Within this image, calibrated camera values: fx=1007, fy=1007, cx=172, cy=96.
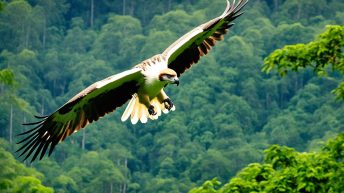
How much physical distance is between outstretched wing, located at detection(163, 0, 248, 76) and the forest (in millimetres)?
25873

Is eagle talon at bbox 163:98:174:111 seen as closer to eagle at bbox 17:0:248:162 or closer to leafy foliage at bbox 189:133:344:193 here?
eagle at bbox 17:0:248:162

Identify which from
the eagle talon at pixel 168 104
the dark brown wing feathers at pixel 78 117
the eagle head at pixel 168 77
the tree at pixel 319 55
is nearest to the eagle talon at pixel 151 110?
the eagle talon at pixel 168 104

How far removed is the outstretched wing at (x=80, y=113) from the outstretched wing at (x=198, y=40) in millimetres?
698

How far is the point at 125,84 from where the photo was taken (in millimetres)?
11469

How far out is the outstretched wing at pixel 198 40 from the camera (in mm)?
12039

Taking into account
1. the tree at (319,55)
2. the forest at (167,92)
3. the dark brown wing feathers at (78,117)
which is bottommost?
the dark brown wing feathers at (78,117)

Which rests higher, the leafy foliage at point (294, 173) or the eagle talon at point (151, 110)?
the eagle talon at point (151, 110)

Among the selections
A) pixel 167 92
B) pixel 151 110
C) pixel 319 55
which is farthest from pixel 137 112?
pixel 167 92

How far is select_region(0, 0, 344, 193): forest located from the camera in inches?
A: 2398

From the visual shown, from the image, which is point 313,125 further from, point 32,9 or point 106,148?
point 32,9

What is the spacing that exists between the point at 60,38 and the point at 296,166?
3104 inches

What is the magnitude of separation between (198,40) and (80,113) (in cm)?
199

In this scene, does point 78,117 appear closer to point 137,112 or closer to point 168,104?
point 137,112

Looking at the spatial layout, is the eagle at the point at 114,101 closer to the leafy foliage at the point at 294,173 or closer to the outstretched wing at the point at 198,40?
the outstretched wing at the point at 198,40
